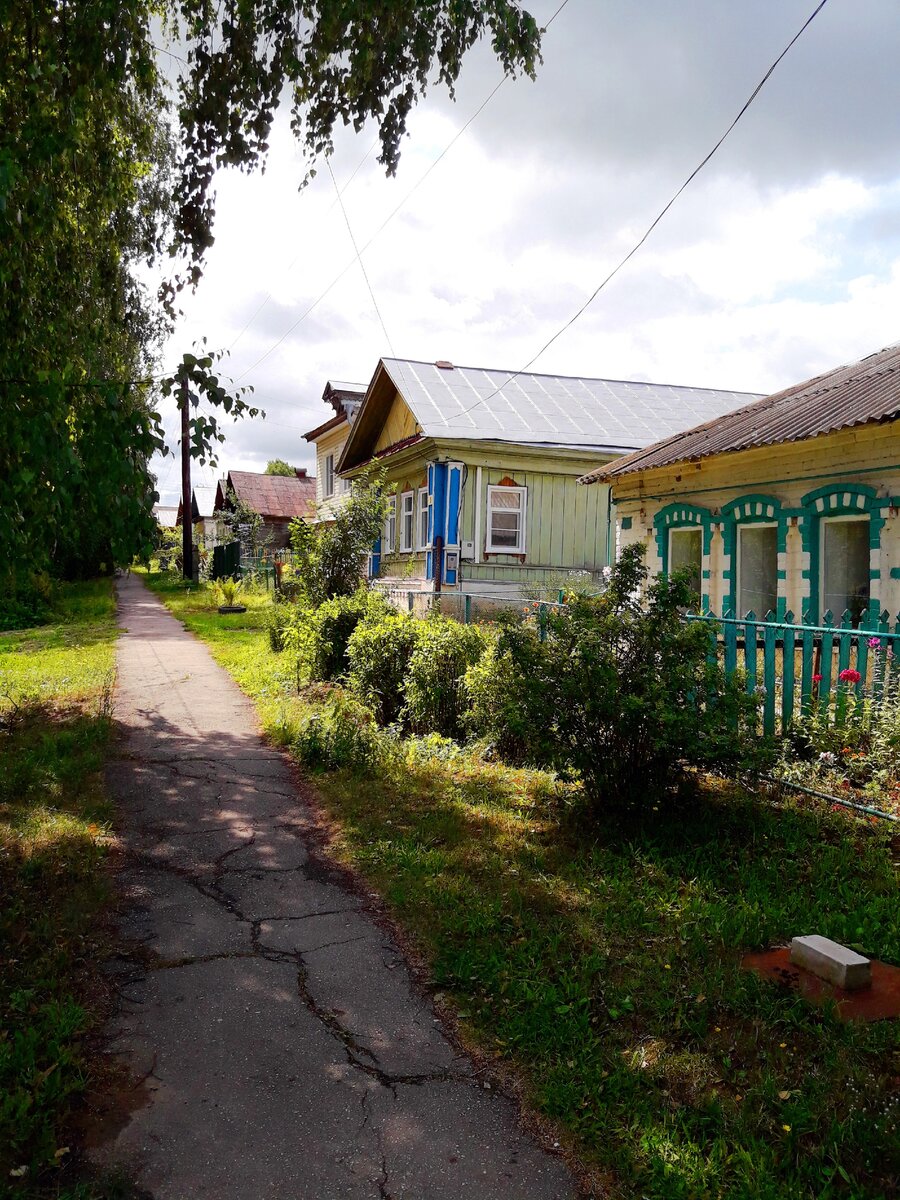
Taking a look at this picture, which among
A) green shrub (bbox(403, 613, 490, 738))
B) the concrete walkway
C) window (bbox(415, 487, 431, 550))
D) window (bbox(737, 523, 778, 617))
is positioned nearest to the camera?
the concrete walkway

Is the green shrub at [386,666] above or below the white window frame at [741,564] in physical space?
below

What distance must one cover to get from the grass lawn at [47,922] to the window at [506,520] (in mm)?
9186

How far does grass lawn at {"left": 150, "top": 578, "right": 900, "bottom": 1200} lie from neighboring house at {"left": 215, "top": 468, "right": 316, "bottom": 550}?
41225 mm

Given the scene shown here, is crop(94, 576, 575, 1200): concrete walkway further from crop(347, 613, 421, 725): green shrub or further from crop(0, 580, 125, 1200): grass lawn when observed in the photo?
crop(347, 613, 421, 725): green shrub

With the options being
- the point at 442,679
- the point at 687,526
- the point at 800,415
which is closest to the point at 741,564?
the point at 687,526

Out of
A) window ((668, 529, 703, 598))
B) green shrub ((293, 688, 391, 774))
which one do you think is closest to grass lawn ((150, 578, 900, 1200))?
green shrub ((293, 688, 391, 774))

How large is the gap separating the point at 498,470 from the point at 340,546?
5544 mm

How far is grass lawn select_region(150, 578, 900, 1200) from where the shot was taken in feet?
8.28

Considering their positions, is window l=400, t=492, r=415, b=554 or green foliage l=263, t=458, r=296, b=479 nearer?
window l=400, t=492, r=415, b=554

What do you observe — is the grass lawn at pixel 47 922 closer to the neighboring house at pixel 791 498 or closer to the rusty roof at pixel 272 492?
the neighboring house at pixel 791 498

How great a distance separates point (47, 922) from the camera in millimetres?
3932

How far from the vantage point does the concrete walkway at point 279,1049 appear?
2.49m

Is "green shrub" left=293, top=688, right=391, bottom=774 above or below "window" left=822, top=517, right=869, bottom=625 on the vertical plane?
below

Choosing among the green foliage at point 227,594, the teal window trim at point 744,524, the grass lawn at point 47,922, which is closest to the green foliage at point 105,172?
the grass lawn at point 47,922
